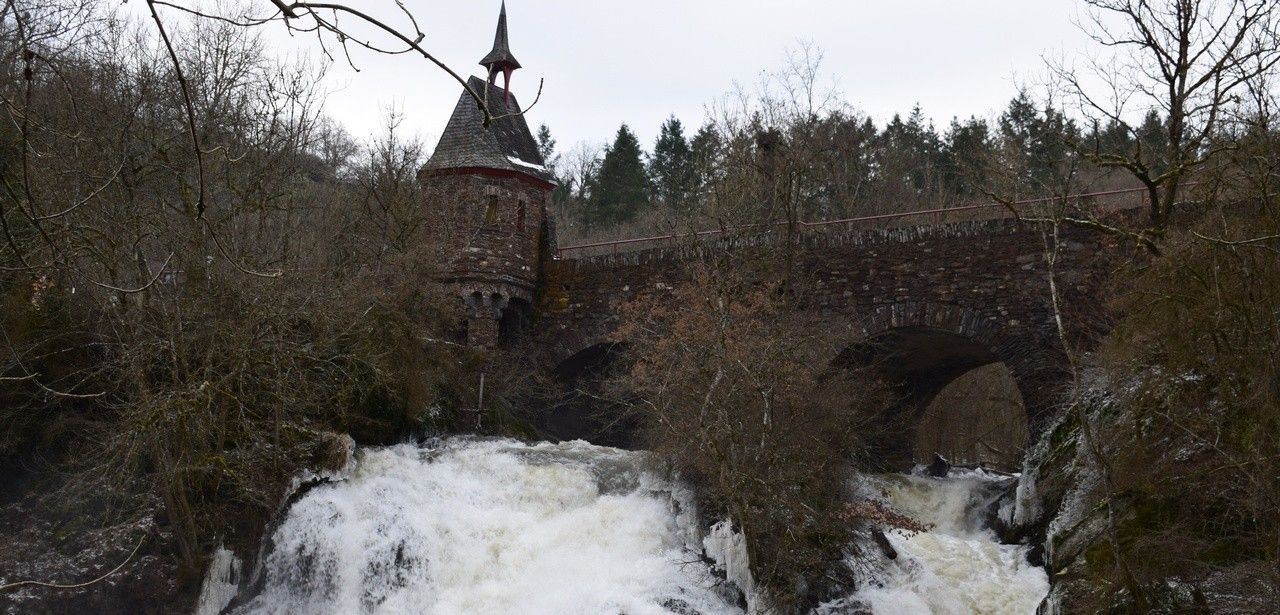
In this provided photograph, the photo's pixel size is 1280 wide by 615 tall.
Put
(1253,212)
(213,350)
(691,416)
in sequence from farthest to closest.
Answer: (691,416)
(213,350)
(1253,212)

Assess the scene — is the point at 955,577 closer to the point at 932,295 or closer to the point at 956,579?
the point at 956,579

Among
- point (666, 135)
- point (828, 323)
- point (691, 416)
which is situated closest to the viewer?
point (691, 416)

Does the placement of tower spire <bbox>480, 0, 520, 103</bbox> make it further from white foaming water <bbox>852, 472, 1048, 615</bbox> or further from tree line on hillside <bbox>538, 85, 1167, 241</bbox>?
white foaming water <bbox>852, 472, 1048, 615</bbox>

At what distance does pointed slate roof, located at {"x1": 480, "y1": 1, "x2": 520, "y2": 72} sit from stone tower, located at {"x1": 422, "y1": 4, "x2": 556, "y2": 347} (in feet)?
5.00

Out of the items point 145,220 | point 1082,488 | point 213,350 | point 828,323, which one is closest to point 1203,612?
point 1082,488

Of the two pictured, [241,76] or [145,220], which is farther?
[241,76]

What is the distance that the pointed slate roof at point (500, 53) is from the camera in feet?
75.8

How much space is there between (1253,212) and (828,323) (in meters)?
7.76

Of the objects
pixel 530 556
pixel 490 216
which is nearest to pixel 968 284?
pixel 530 556

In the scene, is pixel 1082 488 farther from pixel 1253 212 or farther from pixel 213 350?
pixel 213 350

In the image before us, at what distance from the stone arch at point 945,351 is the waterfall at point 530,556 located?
7.72 ft

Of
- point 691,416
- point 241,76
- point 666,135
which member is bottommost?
point 691,416

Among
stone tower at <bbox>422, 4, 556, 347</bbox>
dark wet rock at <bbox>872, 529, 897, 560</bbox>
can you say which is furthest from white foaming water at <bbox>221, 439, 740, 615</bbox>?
stone tower at <bbox>422, 4, 556, 347</bbox>

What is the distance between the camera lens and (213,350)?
12.9m
